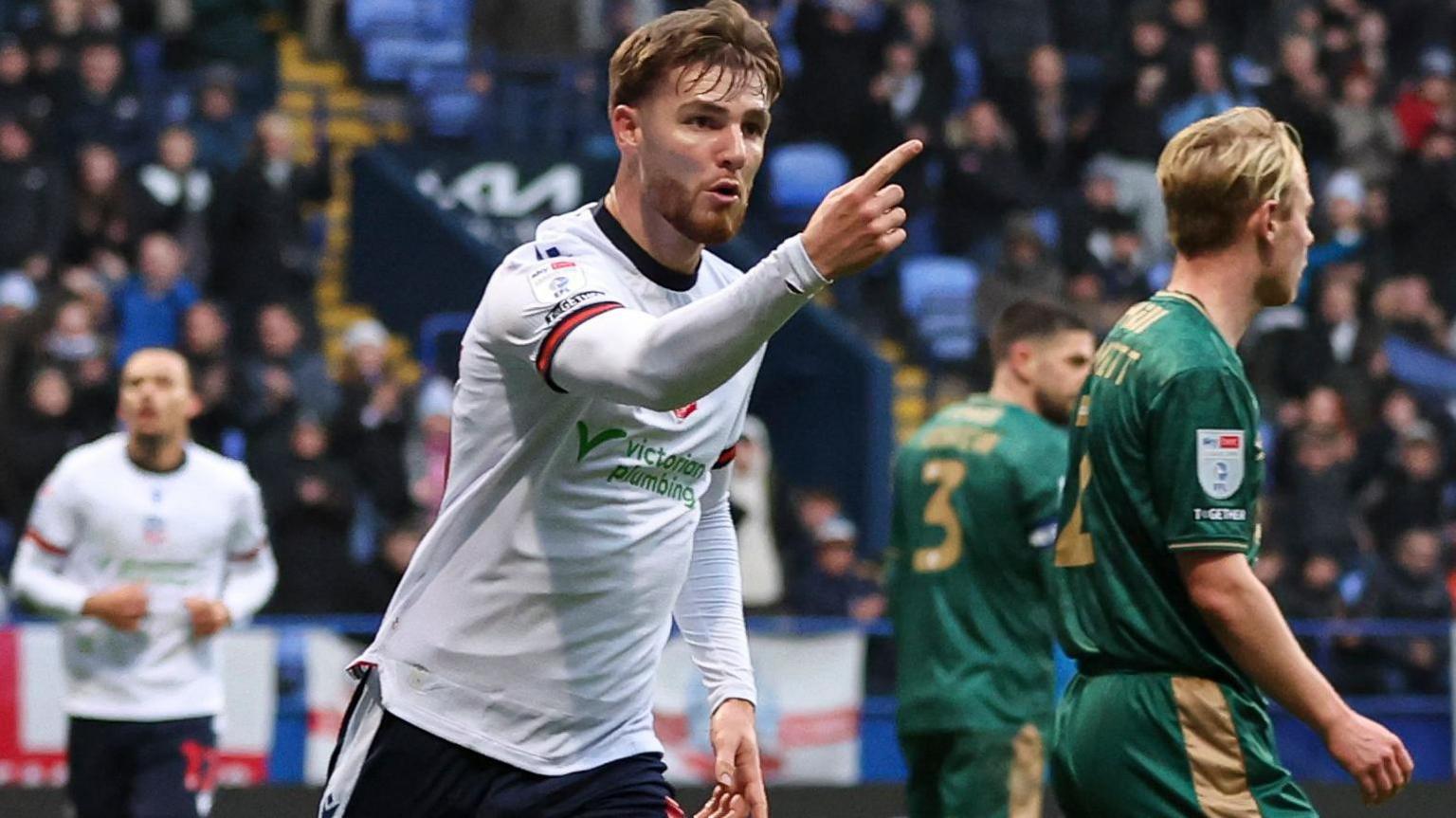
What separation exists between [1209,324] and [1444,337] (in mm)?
13149

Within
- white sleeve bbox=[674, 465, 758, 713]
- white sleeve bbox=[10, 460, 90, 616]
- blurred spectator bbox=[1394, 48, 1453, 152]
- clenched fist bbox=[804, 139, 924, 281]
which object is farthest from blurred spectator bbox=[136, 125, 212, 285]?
clenched fist bbox=[804, 139, 924, 281]

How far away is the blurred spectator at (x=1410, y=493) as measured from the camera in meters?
15.1

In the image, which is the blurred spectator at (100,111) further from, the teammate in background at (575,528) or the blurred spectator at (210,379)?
the teammate in background at (575,528)

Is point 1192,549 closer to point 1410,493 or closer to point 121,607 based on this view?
point 121,607

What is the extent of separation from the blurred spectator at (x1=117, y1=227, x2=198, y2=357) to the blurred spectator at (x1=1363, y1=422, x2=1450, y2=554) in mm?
7663

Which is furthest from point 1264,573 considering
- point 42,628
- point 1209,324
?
point 1209,324

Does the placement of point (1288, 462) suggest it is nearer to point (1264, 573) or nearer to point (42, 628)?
point (1264, 573)

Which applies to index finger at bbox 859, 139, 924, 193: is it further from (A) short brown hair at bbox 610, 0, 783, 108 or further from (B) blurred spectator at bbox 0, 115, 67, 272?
(B) blurred spectator at bbox 0, 115, 67, 272

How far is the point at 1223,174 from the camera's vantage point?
4547 millimetres

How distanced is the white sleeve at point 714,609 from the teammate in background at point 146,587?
12.9 feet

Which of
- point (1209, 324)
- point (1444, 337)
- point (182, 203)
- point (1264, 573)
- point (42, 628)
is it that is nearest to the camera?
point (1209, 324)

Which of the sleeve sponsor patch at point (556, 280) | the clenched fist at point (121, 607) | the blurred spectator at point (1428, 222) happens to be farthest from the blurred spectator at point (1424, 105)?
the sleeve sponsor patch at point (556, 280)

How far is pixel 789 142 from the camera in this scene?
57.0 ft

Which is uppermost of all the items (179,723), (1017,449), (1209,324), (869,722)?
(1209,324)
